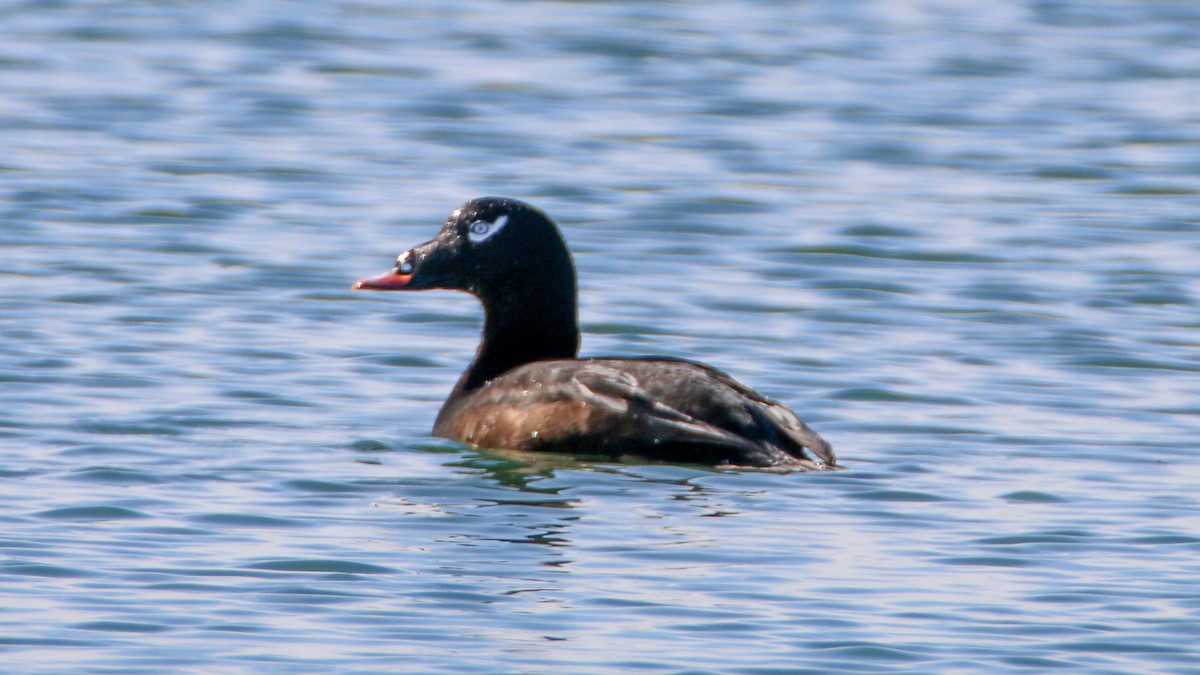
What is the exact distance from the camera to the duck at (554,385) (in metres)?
9.18

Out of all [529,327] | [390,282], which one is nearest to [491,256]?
[529,327]

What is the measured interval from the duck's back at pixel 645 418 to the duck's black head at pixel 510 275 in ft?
2.36

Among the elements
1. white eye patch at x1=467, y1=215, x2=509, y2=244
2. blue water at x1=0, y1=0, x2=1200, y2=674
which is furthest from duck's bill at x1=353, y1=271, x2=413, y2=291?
blue water at x1=0, y1=0, x2=1200, y2=674

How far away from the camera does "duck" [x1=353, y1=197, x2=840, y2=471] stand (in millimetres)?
9180

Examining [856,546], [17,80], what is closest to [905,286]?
[856,546]

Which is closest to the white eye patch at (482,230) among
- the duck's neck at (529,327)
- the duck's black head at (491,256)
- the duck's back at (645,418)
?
the duck's black head at (491,256)

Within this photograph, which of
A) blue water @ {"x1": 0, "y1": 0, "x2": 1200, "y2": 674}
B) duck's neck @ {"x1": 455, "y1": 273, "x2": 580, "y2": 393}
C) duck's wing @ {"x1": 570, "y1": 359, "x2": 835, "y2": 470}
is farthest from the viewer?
duck's neck @ {"x1": 455, "y1": 273, "x2": 580, "y2": 393}

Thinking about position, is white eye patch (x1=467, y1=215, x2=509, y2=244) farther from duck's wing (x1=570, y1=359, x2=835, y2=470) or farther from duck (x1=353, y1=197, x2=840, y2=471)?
duck's wing (x1=570, y1=359, x2=835, y2=470)

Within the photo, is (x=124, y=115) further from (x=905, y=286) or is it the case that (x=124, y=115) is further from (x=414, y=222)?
(x=905, y=286)

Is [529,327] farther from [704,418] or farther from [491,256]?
[704,418]

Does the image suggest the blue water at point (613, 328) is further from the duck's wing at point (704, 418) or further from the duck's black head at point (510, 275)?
the duck's black head at point (510, 275)

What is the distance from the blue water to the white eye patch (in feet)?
2.54

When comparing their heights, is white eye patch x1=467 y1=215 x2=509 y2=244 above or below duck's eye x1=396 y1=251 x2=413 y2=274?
above

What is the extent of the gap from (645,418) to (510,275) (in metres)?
1.55
